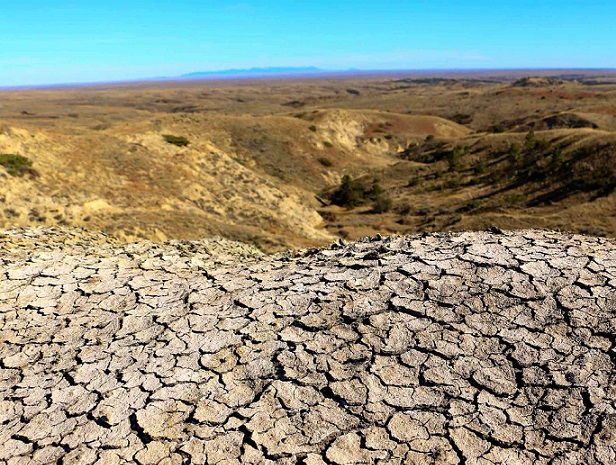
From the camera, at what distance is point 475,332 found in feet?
14.4

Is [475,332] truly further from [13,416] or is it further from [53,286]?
[53,286]

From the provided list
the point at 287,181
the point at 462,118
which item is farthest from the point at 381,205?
the point at 462,118

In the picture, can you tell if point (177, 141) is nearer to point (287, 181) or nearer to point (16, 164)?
point (287, 181)

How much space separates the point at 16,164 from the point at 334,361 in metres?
15.0

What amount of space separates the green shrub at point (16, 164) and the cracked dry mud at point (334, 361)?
973cm

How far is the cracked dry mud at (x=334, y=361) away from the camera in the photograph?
3.45 metres

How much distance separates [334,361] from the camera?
13.9 feet

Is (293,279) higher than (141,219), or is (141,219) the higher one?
(293,279)

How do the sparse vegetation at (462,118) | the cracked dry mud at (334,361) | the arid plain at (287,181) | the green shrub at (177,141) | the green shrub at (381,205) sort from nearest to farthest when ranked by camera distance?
the cracked dry mud at (334,361) < the arid plain at (287,181) < the green shrub at (381,205) < the green shrub at (177,141) < the sparse vegetation at (462,118)

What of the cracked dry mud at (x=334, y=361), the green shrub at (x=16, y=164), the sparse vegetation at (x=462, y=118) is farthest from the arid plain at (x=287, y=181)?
the sparse vegetation at (x=462, y=118)

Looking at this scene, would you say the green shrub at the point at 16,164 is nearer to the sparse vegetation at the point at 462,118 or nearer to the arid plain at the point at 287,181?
the arid plain at the point at 287,181

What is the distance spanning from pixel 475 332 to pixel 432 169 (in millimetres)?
28821

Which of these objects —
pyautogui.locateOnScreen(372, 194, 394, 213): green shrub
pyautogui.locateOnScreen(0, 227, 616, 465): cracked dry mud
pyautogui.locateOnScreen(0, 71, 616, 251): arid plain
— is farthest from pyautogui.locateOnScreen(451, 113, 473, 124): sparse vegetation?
pyautogui.locateOnScreen(0, 227, 616, 465): cracked dry mud

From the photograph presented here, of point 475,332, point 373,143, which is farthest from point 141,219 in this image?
point 373,143
